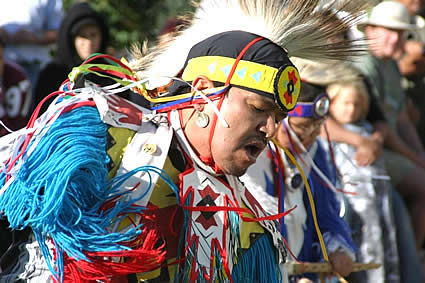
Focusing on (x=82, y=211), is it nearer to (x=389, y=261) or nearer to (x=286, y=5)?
(x=286, y=5)

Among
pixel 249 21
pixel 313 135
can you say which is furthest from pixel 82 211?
pixel 313 135

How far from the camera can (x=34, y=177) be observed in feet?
7.73

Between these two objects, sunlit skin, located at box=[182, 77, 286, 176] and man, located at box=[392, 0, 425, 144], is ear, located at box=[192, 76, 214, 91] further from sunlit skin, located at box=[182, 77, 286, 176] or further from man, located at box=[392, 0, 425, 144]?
man, located at box=[392, 0, 425, 144]

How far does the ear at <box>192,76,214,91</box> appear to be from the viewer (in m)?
2.60

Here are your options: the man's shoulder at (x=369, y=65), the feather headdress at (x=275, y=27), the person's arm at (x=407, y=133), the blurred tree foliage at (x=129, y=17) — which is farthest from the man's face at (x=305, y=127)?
the blurred tree foliage at (x=129, y=17)

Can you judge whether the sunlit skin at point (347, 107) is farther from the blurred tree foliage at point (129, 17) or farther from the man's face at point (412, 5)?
the man's face at point (412, 5)

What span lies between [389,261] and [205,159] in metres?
2.83

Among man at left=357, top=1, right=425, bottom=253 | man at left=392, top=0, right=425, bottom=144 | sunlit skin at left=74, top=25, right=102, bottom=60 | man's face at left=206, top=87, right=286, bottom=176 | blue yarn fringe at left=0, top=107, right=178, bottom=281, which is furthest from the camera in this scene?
man at left=392, top=0, right=425, bottom=144

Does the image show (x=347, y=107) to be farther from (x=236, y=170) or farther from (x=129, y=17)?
(x=236, y=170)

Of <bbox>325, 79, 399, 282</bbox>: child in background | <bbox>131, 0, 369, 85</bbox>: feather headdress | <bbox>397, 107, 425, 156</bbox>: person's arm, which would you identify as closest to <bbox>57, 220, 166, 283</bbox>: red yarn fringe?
<bbox>131, 0, 369, 85</bbox>: feather headdress

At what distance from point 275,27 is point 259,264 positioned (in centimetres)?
85

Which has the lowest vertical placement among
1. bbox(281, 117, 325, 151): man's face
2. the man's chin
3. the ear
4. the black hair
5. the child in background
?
the child in background

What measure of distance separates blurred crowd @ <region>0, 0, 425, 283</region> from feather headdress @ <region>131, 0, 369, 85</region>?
1.21m

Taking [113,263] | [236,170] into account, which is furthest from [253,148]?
[113,263]
